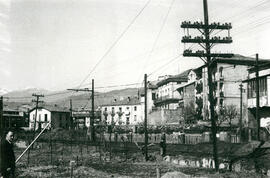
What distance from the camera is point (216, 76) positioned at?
213 feet

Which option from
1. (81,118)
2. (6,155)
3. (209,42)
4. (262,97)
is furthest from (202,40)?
(81,118)

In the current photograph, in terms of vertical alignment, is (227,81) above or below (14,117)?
above

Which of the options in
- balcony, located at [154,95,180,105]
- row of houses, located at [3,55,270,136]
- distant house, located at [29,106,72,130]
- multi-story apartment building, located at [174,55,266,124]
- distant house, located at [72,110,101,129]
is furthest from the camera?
distant house, located at [72,110,101,129]

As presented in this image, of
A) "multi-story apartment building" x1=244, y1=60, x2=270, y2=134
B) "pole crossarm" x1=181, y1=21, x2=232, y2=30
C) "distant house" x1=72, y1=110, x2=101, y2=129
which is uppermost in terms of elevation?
"pole crossarm" x1=181, y1=21, x2=232, y2=30

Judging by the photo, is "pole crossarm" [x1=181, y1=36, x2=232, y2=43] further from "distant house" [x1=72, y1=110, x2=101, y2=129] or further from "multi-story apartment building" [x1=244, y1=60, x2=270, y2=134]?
"distant house" [x1=72, y1=110, x2=101, y2=129]

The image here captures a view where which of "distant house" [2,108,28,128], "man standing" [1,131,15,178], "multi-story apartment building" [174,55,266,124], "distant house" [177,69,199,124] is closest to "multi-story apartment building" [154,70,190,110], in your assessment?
"distant house" [177,69,199,124]

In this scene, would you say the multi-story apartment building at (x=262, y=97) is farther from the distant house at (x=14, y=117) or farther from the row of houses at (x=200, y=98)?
the distant house at (x=14, y=117)

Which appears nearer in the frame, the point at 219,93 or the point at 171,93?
the point at 219,93

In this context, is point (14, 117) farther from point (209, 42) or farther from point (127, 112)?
point (209, 42)

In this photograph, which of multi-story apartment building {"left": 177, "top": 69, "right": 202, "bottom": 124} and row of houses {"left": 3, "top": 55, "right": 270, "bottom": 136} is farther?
multi-story apartment building {"left": 177, "top": 69, "right": 202, "bottom": 124}

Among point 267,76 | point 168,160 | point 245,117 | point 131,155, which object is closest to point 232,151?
point 168,160

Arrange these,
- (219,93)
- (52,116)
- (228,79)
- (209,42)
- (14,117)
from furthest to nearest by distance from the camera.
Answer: (52,116)
(14,117)
(228,79)
(219,93)
(209,42)

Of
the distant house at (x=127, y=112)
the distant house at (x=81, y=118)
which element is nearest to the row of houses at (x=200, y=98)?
the distant house at (x=127, y=112)

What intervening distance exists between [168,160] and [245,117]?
1340 inches
